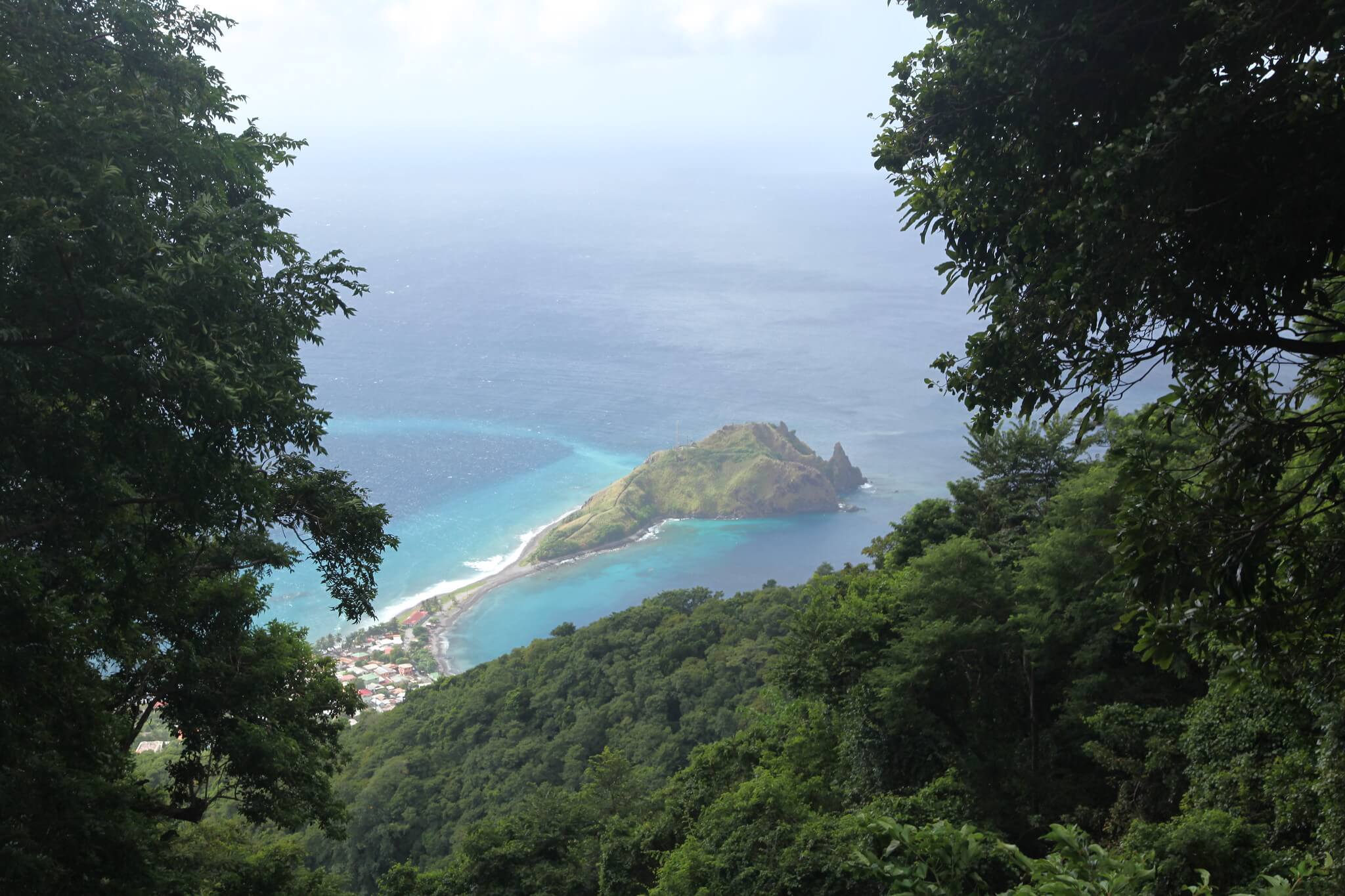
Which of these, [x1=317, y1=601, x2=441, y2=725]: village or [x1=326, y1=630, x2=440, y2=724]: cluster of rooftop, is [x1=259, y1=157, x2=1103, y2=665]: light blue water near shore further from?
[x1=326, y1=630, x2=440, y2=724]: cluster of rooftop

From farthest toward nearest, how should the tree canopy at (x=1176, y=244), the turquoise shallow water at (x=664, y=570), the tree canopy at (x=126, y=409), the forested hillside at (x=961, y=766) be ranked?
the turquoise shallow water at (x=664, y=570)
the forested hillside at (x=961, y=766)
the tree canopy at (x=126, y=409)
the tree canopy at (x=1176, y=244)

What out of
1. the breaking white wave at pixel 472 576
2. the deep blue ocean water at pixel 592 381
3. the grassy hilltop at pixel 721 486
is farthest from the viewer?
the grassy hilltop at pixel 721 486

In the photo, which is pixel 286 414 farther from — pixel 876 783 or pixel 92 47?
pixel 876 783

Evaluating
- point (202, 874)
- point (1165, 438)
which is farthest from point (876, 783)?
point (202, 874)

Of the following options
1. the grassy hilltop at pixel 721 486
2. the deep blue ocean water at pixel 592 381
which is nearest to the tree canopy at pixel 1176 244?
the deep blue ocean water at pixel 592 381

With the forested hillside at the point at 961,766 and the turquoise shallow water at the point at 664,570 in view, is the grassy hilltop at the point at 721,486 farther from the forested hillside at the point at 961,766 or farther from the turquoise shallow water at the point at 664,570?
the forested hillside at the point at 961,766

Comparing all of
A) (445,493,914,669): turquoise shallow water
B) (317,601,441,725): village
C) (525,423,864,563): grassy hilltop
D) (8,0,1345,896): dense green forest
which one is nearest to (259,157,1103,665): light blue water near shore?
(445,493,914,669): turquoise shallow water
